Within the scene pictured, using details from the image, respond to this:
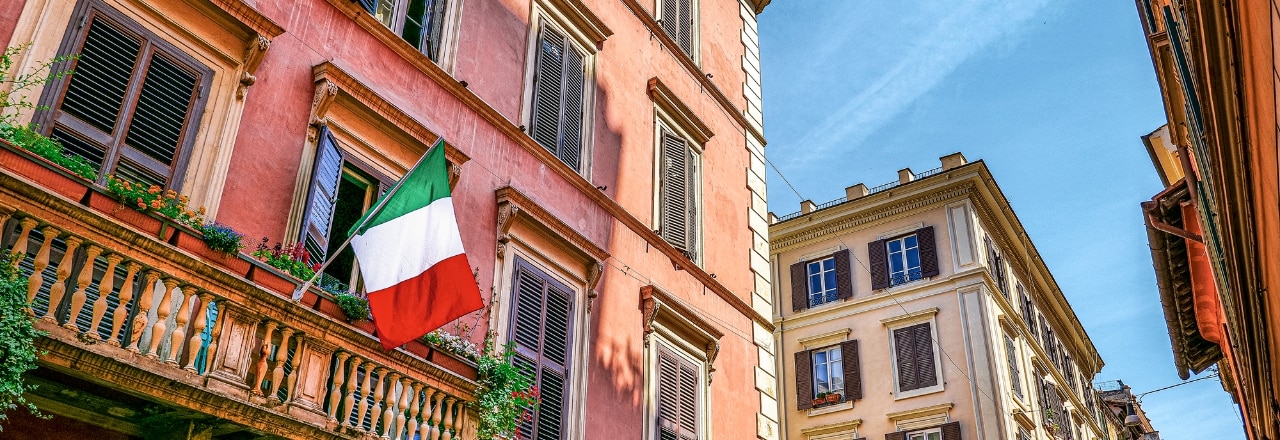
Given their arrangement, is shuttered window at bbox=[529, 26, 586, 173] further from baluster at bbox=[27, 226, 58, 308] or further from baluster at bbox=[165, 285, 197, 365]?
baluster at bbox=[27, 226, 58, 308]

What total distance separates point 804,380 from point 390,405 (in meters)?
20.7

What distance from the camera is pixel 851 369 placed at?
26000 millimetres

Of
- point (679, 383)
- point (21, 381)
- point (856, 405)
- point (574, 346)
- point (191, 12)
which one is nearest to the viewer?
point (21, 381)

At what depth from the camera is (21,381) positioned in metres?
5.16

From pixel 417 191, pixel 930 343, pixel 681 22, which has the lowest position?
pixel 417 191

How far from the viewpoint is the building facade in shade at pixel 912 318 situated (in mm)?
24359

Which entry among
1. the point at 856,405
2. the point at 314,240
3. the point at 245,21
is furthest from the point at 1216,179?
the point at 856,405

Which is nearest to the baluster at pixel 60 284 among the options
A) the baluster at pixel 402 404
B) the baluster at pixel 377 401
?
the baluster at pixel 377 401

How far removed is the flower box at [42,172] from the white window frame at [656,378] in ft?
23.1

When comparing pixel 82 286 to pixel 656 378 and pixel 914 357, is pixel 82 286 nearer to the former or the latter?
pixel 656 378

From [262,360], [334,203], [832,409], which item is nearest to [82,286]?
[262,360]

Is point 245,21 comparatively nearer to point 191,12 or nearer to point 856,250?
point 191,12

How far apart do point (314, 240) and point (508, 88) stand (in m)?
3.62

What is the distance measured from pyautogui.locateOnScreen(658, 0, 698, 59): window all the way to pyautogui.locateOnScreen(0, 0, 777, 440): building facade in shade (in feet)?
0.25
